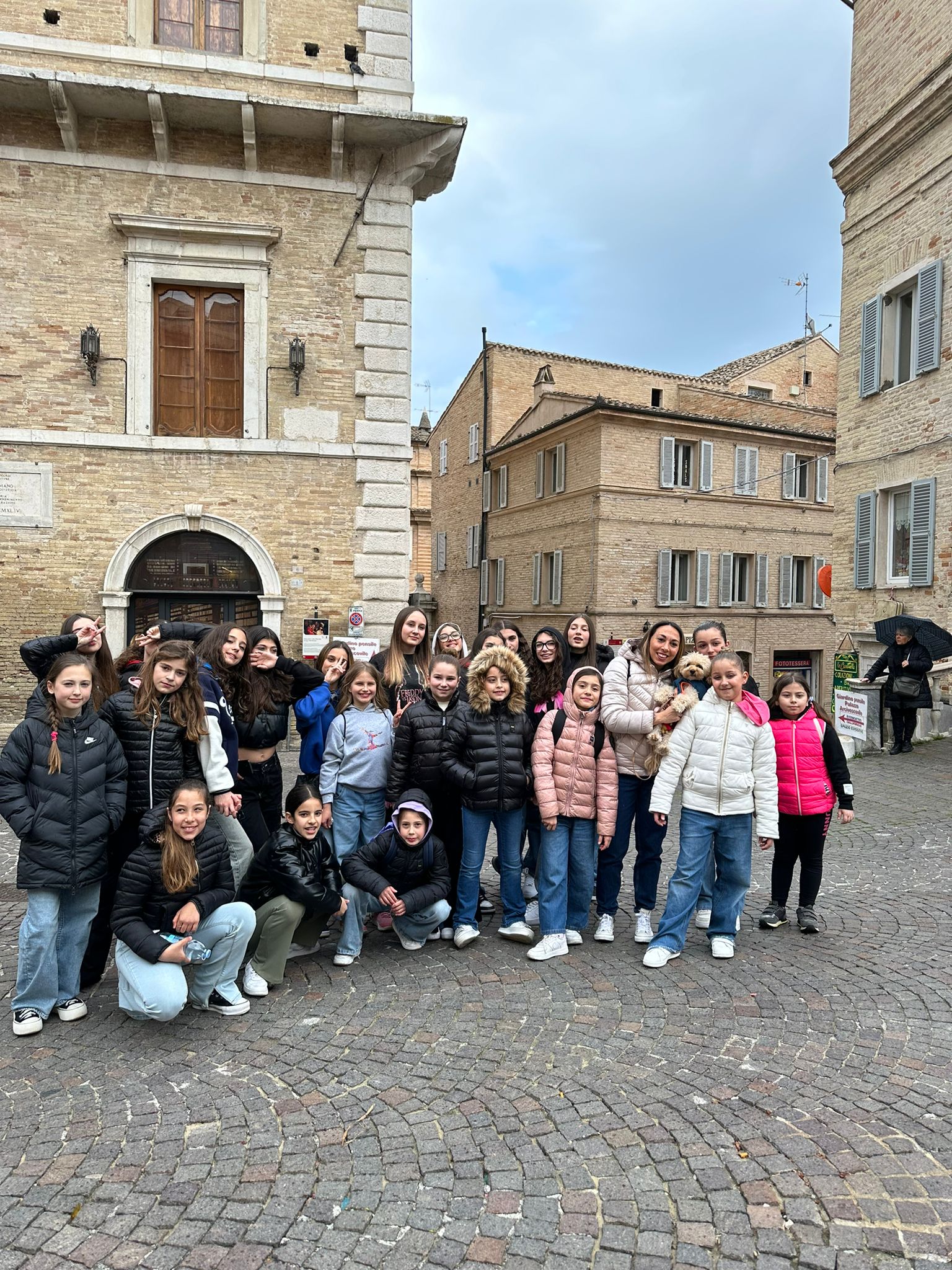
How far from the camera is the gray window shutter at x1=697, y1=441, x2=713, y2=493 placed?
24625mm

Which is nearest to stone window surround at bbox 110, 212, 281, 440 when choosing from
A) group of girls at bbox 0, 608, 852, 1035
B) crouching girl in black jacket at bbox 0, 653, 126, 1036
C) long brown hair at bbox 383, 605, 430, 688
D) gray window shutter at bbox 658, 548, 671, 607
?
long brown hair at bbox 383, 605, 430, 688

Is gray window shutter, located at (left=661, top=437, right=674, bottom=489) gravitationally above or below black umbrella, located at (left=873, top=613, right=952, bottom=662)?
above

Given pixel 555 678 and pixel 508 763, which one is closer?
pixel 508 763

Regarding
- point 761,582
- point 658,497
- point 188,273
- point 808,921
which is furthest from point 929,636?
point 761,582

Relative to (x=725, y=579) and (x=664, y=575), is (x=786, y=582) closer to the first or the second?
(x=725, y=579)

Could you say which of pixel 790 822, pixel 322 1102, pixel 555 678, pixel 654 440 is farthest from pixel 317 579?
pixel 654 440

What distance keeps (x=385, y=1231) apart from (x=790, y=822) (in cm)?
360

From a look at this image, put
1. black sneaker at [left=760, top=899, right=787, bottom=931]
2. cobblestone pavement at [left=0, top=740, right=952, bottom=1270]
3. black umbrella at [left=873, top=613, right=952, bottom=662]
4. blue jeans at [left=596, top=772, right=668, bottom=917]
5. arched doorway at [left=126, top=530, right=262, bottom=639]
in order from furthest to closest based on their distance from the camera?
arched doorway at [left=126, top=530, right=262, bottom=639] < black umbrella at [left=873, top=613, right=952, bottom=662] < black sneaker at [left=760, top=899, right=787, bottom=931] < blue jeans at [left=596, top=772, right=668, bottom=917] < cobblestone pavement at [left=0, top=740, right=952, bottom=1270]

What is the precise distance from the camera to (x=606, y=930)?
198 inches

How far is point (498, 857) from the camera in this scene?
5234mm

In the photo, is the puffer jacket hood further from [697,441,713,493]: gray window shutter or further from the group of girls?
[697,441,713,493]: gray window shutter

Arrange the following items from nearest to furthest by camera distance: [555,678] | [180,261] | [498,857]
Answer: [498,857] < [555,678] < [180,261]

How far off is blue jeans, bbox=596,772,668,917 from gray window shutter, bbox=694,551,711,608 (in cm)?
2026

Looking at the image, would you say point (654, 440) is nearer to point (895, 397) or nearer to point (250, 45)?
point (895, 397)
